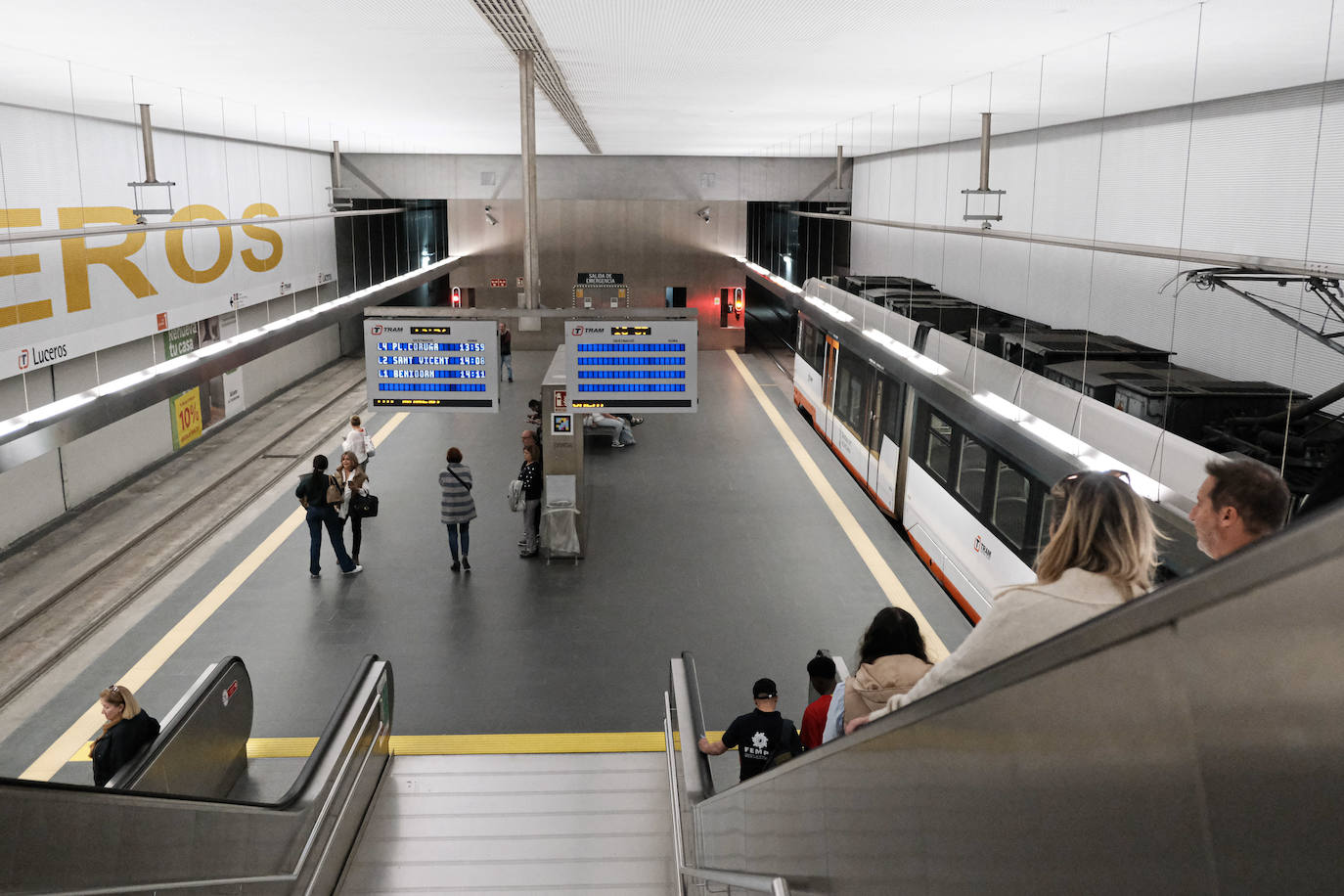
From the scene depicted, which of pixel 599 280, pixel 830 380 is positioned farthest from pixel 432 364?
pixel 599 280

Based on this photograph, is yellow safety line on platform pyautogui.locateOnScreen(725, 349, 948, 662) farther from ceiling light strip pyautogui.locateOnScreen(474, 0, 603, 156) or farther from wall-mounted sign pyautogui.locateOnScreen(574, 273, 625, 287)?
wall-mounted sign pyautogui.locateOnScreen(574, 273, 625, 287)

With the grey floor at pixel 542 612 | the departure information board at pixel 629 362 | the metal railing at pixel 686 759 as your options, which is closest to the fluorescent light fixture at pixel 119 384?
the grey floor at pixel 542 612

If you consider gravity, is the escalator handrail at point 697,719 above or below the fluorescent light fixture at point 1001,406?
below

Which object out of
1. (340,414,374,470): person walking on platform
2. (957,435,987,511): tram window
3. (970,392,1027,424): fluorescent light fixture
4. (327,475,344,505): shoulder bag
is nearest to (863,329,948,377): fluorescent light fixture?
(957,435,987,511): tram window

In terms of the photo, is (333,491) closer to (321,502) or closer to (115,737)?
(321,502)

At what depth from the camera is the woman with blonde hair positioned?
2.24 metres

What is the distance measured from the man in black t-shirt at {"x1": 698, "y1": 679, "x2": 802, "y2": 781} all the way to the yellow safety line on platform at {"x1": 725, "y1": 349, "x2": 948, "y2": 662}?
115cm

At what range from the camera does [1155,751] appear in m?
1.18

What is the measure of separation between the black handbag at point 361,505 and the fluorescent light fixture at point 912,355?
18.9 ft

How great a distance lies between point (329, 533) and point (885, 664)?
847 centimetres

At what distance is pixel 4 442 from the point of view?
569 cm

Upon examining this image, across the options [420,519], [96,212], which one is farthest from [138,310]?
[420,519]

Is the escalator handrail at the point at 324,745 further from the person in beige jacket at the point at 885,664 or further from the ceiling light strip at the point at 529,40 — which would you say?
the ceiling light strip at the point at 529,40

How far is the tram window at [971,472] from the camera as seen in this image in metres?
9.40
